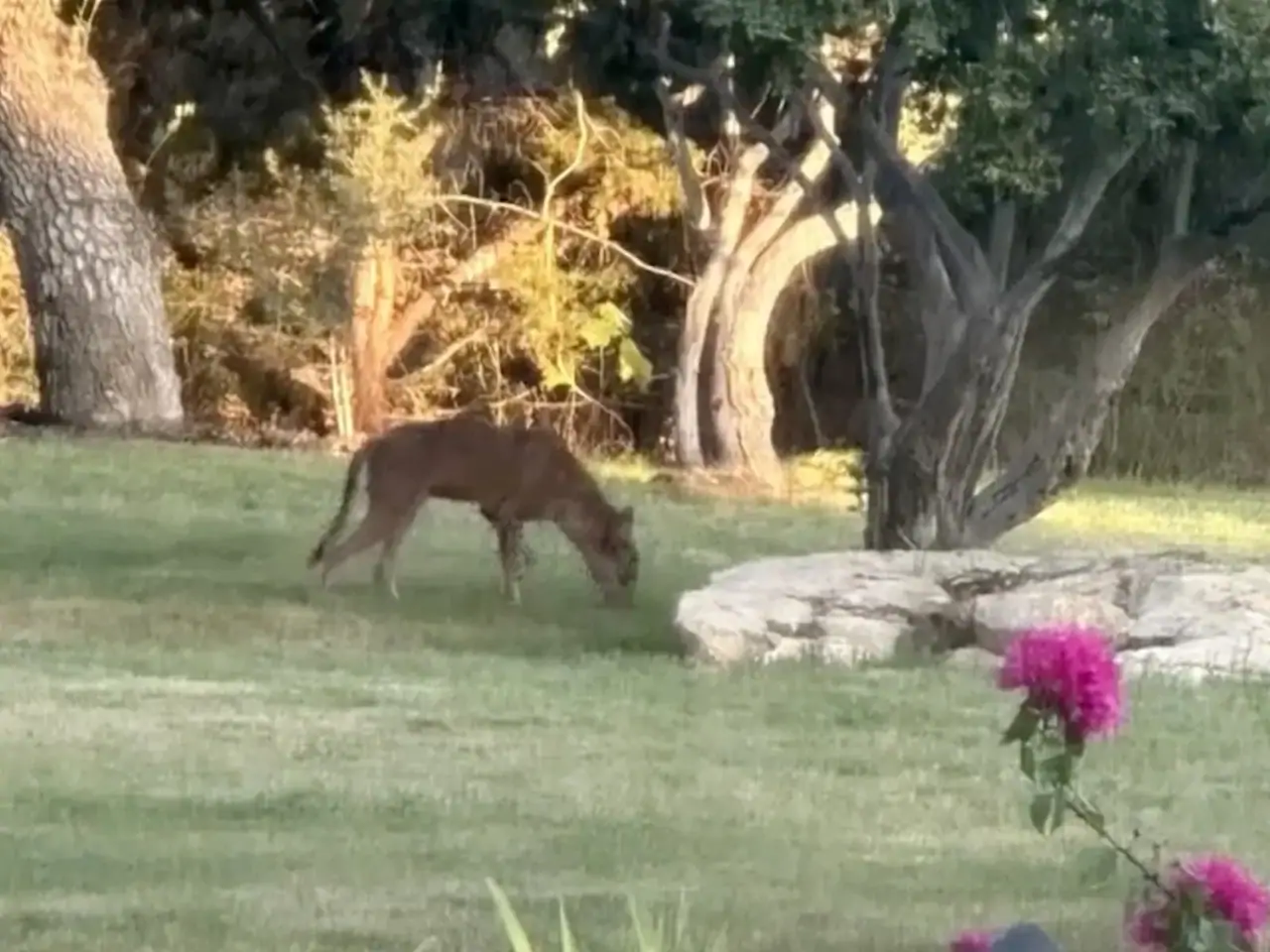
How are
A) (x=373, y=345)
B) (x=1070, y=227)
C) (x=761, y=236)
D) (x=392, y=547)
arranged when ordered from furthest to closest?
1. (x=373, y=345)
2. (x=761, y=236)
3. (x=392, y=547)
4. (x=1070, y=227)

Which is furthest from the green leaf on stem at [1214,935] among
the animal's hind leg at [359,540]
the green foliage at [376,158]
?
the green foliage at [376,158]

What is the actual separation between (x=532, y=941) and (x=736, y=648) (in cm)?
495

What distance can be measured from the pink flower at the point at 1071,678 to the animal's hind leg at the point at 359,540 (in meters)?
9.99

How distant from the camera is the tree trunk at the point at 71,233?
67.6ft

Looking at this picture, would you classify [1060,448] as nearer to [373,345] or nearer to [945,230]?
[945,230]

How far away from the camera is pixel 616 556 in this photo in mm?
13531

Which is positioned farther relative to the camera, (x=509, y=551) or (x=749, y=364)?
(x=749, y=364)

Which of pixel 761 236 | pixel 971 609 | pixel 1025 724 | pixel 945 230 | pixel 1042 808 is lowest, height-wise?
pixel 971 609

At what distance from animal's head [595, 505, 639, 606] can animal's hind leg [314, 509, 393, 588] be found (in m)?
1.05

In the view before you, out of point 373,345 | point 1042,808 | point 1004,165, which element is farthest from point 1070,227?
point 373,345

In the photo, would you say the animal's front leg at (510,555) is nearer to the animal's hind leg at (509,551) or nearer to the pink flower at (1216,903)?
the animal's hind leg at (509,551)

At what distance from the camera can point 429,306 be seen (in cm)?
2431

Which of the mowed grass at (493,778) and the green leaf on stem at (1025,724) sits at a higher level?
the green leaf on stem at (1025,724)

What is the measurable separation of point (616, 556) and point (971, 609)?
251 cm
